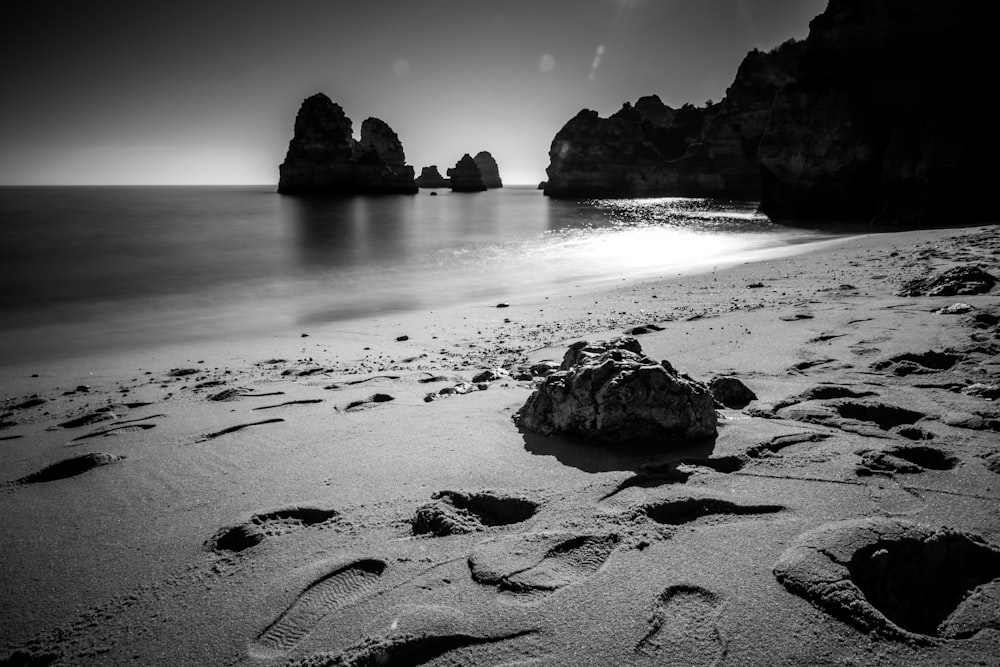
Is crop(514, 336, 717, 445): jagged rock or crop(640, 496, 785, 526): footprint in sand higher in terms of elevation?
→ crop(514, 336, 717, 445): jagged rock

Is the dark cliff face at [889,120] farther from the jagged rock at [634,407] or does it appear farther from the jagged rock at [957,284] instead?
the jagged rock at [634,407]

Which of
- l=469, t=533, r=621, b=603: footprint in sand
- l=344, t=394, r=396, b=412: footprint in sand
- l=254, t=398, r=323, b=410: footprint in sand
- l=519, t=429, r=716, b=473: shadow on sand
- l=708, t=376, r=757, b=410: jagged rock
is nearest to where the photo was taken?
l=469, t=533, r=621, b=603: footprint in sand

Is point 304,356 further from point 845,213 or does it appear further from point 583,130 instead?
point 583,130

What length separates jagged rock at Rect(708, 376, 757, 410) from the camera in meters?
3.43

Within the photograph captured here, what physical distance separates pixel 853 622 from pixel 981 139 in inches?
1115

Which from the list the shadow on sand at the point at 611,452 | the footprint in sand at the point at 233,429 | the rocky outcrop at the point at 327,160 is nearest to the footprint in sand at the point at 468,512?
the shadow on sand at the point at 611,452

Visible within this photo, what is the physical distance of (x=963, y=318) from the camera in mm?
4898

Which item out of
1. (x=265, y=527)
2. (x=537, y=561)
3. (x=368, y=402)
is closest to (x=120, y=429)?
(x=368, y=402)

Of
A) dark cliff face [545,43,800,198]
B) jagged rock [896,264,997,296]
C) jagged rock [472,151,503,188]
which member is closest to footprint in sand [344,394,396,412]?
jagged rock [896,264,997,296]

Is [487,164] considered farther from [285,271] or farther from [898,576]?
[898,576]

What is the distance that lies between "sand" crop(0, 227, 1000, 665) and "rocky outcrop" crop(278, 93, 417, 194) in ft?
298

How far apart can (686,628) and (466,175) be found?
134 metres

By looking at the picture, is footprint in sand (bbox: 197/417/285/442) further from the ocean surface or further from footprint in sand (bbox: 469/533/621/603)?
the ocean surface

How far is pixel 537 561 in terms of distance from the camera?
1.96 meters
